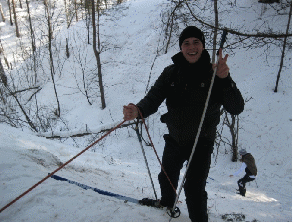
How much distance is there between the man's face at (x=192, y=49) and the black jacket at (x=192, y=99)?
45 millimetres

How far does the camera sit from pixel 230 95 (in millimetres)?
2021

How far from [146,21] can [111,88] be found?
7.54m

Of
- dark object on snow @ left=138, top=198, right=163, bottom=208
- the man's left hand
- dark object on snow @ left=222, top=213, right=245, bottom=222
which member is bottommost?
dark object on snow @ left=222, top=213, right=245, bottom=222

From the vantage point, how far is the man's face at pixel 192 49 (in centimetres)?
218

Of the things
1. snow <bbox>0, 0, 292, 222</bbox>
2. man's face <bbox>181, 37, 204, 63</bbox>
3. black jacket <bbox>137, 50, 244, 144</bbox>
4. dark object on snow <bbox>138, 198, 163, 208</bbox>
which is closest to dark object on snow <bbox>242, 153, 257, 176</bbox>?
snow <bbox>0, 0, 292, 222</bbox>

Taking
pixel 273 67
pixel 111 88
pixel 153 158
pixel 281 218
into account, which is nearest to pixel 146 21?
pixel 111 88

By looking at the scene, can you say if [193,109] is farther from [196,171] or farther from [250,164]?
[250,164]

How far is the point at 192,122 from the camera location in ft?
7.17

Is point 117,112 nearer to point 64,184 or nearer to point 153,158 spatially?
point 153,158

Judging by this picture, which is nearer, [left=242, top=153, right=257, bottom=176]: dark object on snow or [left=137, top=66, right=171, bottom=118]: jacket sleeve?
[left=137, top=66, right=171, bottom=118]: jacket sleeve

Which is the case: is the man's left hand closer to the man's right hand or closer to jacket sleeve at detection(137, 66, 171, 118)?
jacket sleeve at detection(137, 66, 171, 118)

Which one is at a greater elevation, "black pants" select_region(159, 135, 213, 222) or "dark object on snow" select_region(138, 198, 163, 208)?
"black pants" select_region(159, 135, 213, 222)

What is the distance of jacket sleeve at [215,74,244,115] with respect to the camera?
6.61 ft

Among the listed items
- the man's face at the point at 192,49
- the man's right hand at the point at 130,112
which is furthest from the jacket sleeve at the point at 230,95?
the man's right hand at the point at 130,112
